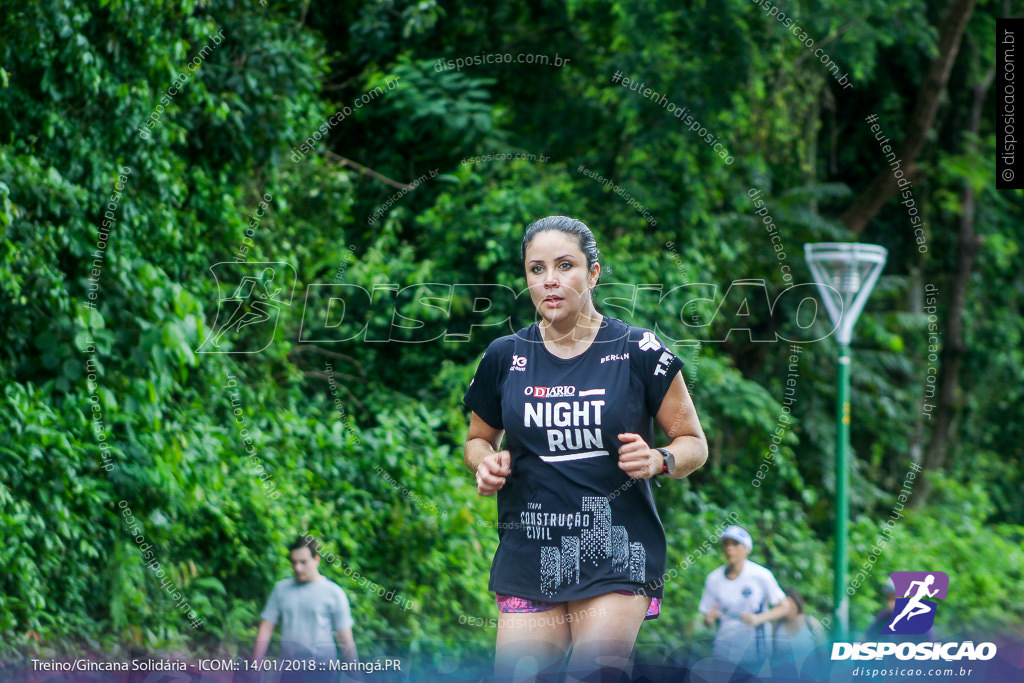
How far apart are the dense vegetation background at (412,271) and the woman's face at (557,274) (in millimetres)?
2586

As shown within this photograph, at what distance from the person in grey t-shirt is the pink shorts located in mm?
2011

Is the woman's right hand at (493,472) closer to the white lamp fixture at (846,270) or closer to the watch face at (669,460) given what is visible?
the watch face at (669,460)

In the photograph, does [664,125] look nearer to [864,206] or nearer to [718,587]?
[864,206]

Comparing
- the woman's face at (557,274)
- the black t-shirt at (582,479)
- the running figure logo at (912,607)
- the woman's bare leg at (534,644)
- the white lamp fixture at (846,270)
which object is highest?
the white lamp fixture at (846,270)

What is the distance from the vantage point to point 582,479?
2619 millimetres

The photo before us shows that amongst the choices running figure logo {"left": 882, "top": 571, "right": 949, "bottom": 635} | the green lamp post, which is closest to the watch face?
running figure logo {"left": 882, "top": 571, "right": 949, "bottom": 635}

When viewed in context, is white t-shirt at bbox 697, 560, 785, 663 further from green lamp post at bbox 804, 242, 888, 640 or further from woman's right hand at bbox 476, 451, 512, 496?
woman's right hand at bbox 476, 451, 512, 496

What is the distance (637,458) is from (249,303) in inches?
168

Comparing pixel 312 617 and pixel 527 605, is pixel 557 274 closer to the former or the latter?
pixel 527 605

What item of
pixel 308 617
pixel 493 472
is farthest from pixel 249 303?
pixel 493 472

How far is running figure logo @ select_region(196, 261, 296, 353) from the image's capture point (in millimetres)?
6066

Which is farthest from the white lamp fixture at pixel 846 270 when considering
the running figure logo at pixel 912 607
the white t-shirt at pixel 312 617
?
the white t-shirt at pixel 312 617

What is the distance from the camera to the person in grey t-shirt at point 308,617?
15.0 ft

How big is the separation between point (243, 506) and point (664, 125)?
4369 mm
